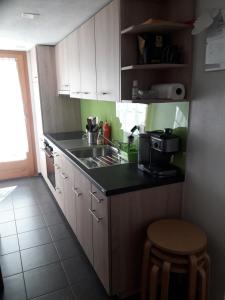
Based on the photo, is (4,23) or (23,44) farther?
(23,44)

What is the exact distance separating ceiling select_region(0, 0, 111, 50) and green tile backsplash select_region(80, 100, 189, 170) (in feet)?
2.84

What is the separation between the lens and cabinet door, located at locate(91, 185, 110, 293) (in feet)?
5.39

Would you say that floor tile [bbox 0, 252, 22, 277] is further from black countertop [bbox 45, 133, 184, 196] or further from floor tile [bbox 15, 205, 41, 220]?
black countertop [bbox 45, 133, 184, 196]

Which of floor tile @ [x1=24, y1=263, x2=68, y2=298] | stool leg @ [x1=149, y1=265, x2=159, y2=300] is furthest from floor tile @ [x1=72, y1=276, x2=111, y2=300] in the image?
stool leg @ [x1=149, y1=265, x2=159, y2=300]

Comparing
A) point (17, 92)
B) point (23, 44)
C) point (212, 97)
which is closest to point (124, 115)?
point (212, 97)

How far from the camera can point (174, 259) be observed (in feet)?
4.56

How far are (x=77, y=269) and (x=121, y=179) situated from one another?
99 cm

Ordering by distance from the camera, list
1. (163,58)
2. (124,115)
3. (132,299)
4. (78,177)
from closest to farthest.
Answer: (163,58) → (132,299) → (78,177) → (124,115)

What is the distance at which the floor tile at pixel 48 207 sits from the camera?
3.20 metres

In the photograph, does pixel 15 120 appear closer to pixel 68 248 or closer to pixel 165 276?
pixel 68 248

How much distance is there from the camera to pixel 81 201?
2.12m

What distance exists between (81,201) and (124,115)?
971 mm

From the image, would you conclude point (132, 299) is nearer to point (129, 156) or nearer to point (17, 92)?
point (129, 156)

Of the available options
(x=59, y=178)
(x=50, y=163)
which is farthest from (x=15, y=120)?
(x=59, y=178)
